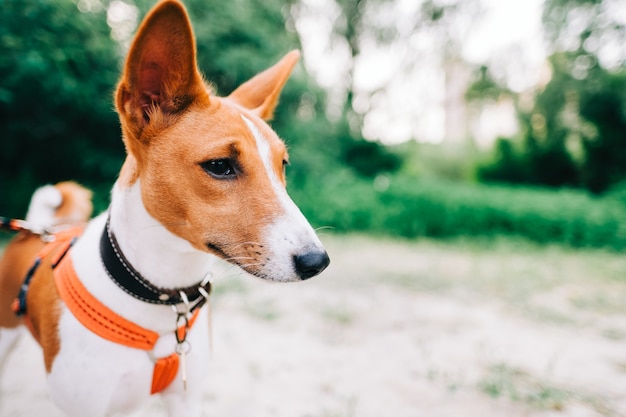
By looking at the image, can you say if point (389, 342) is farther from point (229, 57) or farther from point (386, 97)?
point (386, 97)

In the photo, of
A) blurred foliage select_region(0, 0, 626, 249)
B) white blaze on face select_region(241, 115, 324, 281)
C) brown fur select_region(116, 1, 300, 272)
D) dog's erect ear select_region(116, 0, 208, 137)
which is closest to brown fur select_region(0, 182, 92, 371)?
brown fur select_region(116, 1, 300, 272)

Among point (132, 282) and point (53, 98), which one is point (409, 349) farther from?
Result: point (53, 98)

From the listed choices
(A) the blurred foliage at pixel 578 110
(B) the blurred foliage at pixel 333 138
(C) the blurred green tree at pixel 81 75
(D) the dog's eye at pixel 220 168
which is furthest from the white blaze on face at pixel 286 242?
(A) the blurred foliage at pixel 578 110

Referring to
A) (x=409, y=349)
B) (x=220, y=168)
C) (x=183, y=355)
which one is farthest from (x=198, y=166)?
(x=409, y=349)

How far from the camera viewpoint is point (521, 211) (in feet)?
30.6

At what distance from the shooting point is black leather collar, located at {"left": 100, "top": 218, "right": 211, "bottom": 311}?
1.54 m

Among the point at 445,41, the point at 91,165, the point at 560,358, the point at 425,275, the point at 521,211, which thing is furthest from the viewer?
the point at 445,41

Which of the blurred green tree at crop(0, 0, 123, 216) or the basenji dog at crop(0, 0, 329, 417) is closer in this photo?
the basenji dog at crop(0, 0, 329, 417)

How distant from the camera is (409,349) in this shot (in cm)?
357

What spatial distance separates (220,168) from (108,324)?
682 mm

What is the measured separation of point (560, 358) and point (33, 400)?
383cm

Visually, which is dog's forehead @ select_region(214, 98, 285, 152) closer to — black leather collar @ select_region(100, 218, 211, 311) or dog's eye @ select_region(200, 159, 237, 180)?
dog's eye @ select_region(200, 159, 237, 180)

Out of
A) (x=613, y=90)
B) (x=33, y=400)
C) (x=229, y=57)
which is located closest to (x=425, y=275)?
(x=33, y=400)

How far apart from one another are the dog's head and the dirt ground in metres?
1.61
